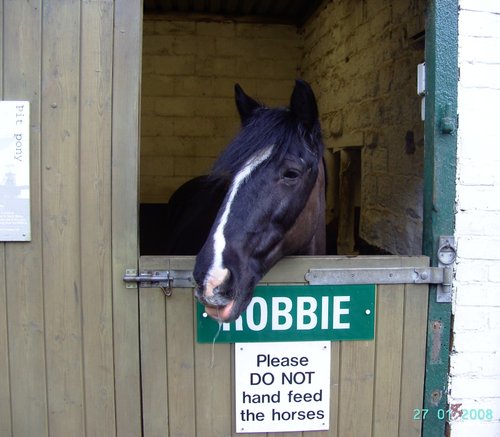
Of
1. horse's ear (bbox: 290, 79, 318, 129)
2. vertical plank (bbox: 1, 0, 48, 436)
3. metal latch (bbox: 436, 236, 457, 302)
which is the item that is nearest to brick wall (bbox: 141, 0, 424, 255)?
metal latch (bbox: 436, 236, 457, 302)

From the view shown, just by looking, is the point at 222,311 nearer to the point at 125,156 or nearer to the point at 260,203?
the point at 260,203

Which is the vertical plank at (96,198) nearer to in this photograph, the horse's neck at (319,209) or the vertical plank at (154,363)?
the vertical plank at (154,363)

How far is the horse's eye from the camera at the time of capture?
1.75m

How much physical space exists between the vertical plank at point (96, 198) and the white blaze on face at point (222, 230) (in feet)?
1.70

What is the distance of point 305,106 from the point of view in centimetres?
181

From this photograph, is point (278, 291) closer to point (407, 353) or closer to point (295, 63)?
point (407, 353)

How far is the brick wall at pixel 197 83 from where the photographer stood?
5.89 metres

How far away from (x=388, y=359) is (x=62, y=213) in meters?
1.48

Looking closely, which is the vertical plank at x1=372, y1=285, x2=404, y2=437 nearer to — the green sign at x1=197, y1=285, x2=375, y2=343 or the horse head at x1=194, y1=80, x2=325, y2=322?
the green sign at x1=197, y1=285, x2=375, y2=343

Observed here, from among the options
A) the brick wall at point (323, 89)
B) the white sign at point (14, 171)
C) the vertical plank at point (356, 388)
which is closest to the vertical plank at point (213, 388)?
the vertical plank at point (356, 388)

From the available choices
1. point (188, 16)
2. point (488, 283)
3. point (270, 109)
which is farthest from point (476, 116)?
point (188, 16)

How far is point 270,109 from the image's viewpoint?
6.23 feet

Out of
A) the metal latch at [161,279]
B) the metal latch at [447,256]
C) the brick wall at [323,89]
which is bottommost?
the metal latch at [161,279]
